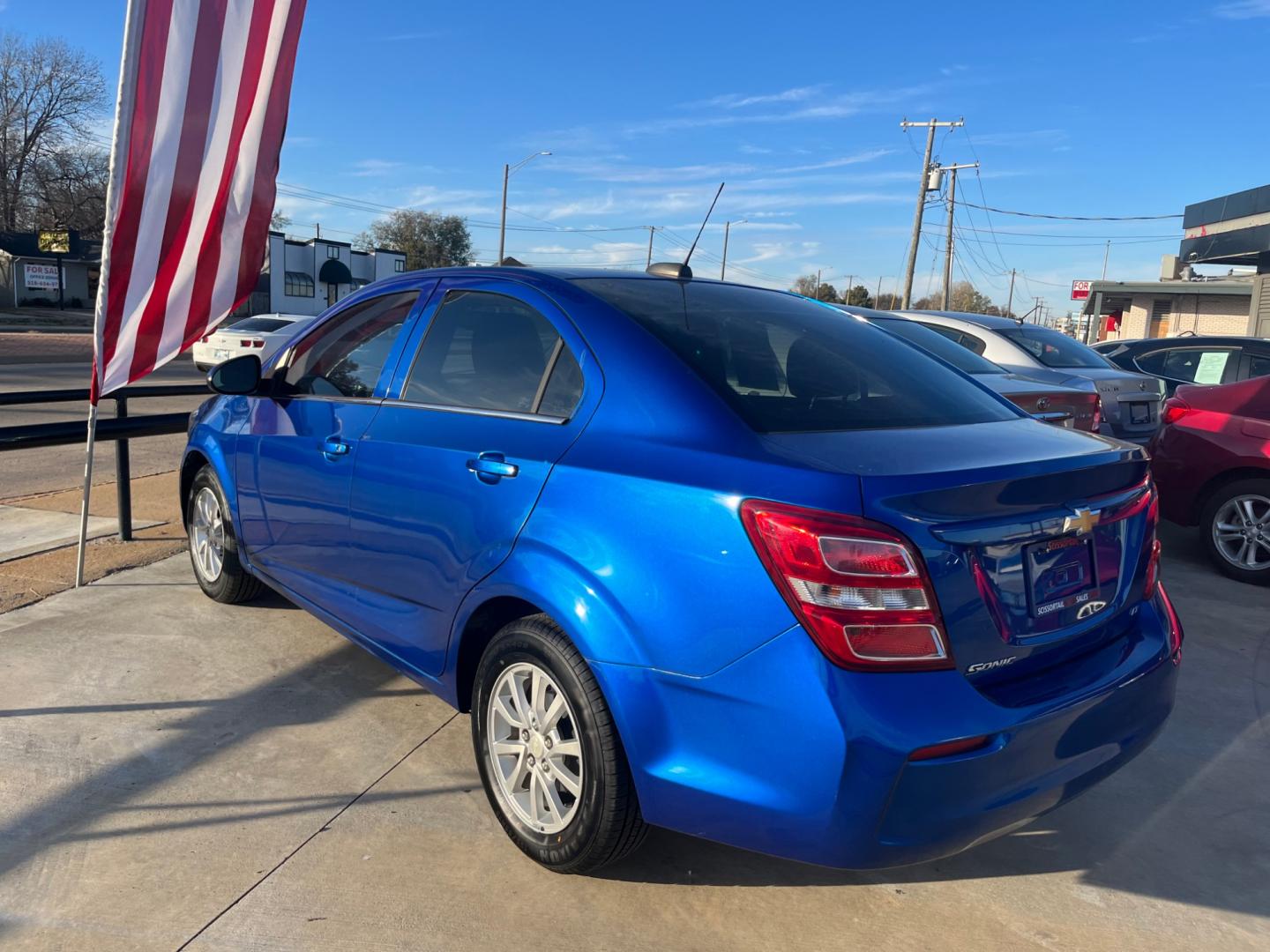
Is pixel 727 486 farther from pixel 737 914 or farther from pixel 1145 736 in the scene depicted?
pixel 1145 736

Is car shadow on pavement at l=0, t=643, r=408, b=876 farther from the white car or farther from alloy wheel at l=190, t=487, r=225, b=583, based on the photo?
the white car

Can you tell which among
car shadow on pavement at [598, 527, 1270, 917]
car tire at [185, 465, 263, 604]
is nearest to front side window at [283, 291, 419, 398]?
car tire at [185, 465, 263, 604]

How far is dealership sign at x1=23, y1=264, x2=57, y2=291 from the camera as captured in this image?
150ft

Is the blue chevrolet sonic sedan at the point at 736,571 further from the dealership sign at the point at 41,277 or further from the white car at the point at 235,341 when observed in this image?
the dealership sign at the point at 41,277

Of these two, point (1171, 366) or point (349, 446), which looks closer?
point (349, 446)

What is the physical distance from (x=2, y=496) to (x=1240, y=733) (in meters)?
7.94

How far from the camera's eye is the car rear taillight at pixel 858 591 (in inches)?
82.0

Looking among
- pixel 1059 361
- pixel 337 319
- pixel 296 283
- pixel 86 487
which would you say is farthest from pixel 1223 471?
pixel 296 283

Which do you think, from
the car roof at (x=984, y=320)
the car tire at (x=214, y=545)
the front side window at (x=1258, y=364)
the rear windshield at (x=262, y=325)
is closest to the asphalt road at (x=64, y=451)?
the rear windshield at (x=262, y=325)

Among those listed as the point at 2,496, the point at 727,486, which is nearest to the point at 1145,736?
the point at 727,486

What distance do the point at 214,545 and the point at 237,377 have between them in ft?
3.76

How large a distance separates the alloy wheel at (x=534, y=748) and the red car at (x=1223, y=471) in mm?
5574

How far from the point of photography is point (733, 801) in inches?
88.0

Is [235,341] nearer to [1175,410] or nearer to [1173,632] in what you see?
[1175,410]
